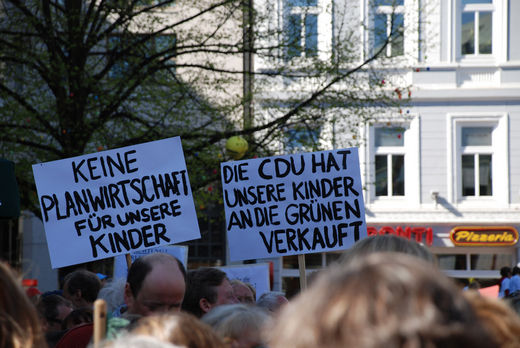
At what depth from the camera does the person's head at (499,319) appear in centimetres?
174

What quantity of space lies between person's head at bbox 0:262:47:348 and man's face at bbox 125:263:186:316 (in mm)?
1627

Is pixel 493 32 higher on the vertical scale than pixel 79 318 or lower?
higher

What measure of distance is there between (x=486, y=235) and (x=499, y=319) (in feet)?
55.0

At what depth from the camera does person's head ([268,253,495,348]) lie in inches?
50.7

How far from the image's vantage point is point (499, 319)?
1769 mm

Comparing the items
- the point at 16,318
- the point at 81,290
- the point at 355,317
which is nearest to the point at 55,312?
the point at 81,290

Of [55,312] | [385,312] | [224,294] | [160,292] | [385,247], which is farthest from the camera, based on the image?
[55,312]

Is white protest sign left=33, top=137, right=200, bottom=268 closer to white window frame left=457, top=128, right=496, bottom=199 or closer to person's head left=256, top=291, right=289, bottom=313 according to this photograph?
person's head left=256, top=291, right=289, bottom=313

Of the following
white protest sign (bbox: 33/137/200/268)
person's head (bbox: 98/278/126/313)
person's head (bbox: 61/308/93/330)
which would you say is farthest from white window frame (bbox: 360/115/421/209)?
person's head (bbox: 61/308/93/330)

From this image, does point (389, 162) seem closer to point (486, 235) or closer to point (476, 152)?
point (476, 152)

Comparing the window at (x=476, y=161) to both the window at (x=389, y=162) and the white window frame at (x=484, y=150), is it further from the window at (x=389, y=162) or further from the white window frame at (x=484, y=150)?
the window at (x=389, y=162)

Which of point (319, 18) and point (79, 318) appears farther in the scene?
point (319, 18)

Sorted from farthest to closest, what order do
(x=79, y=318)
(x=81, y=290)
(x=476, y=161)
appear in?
(x=476, y=161)
(x=81, y=290)
(x=79, y=318)

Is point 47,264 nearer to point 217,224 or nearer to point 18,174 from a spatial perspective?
point 217,224
